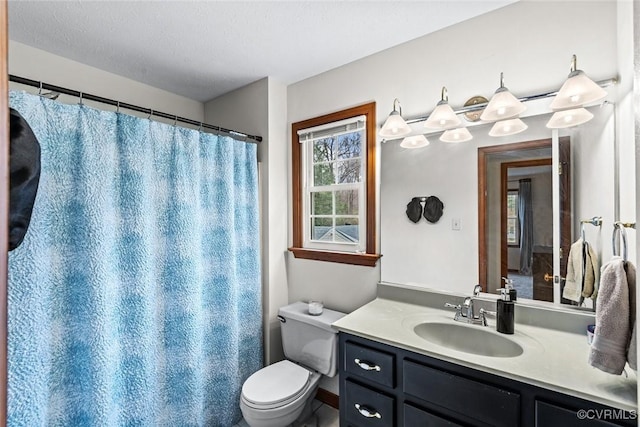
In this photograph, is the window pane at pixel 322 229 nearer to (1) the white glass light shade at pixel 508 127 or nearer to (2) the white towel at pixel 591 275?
(1) the white glass light shade at pixel 508 127


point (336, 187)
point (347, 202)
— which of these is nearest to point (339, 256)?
point (347, 202)

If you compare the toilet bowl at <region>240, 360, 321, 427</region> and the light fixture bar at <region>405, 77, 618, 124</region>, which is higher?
the light fixture bar at <region>405, 77, 618, 124</region>

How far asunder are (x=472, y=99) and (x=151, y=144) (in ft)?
6.05

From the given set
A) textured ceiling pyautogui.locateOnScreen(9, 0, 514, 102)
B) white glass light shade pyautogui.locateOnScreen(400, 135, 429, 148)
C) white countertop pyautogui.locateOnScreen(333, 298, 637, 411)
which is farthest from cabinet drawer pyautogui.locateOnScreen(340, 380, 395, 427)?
textured ceiling pyautogui.locateOnScreen(9, 0, 514, 102)

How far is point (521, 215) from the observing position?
1465 mm

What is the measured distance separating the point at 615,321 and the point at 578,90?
0.93m

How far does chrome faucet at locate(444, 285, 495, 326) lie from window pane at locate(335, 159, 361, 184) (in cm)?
103

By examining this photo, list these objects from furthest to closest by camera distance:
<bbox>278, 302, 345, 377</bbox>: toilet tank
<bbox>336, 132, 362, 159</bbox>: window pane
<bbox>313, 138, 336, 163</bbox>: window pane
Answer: <bbox>313, 138, 336, 163</bbox>: window pane < <bbox>336, 132, 362, 159</bbox>: window pane < <bbox>278, 302, 345, 377</bbox>: toilet tank

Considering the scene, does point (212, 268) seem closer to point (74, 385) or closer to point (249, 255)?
point (249, 255)

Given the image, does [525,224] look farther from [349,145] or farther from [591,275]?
[349,145]

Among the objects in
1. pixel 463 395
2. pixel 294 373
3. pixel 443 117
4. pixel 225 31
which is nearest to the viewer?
pixel 463 395

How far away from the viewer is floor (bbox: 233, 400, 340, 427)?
1968 mm

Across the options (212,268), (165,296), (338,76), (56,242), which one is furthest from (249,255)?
(338,76)

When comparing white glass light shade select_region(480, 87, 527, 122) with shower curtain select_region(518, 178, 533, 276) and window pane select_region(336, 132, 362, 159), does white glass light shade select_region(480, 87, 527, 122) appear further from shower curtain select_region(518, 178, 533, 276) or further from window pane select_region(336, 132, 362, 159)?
window pane select_region(336, 132, 362, 159)
